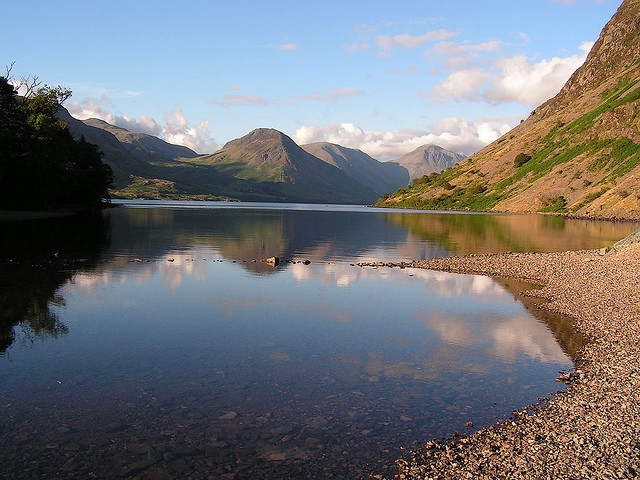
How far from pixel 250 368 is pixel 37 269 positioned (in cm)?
3221

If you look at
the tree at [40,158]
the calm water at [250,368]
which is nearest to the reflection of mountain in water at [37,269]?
the calm water at [250,368]

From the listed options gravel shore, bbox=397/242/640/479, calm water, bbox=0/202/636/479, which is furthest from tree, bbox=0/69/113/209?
gravel shore, bbox=397/242/640/479

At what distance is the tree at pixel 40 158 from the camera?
322 ft

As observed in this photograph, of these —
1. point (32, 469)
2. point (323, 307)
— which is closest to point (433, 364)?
point (323, 307)

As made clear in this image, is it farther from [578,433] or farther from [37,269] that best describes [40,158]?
[578,433]

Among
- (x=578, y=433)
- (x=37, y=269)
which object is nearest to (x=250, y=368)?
(x=578, y=433)


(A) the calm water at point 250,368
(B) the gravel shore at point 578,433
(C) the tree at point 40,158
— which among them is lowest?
(A) the calm water at point 250,368

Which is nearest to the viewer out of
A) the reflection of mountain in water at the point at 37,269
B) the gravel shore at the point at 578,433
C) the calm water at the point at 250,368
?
the gravel shore at the point at 578,433

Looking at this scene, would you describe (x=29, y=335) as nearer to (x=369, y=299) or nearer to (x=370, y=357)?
(x=370, y=357)

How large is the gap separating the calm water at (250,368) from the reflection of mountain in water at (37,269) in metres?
0.25

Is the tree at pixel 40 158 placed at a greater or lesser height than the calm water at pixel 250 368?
greater

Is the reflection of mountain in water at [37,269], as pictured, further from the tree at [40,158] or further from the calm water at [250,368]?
the tree at [40,158]

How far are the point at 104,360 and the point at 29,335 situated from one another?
6158 mm

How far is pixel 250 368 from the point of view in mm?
21703
